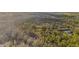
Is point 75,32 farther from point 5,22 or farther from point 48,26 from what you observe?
point 5,22
